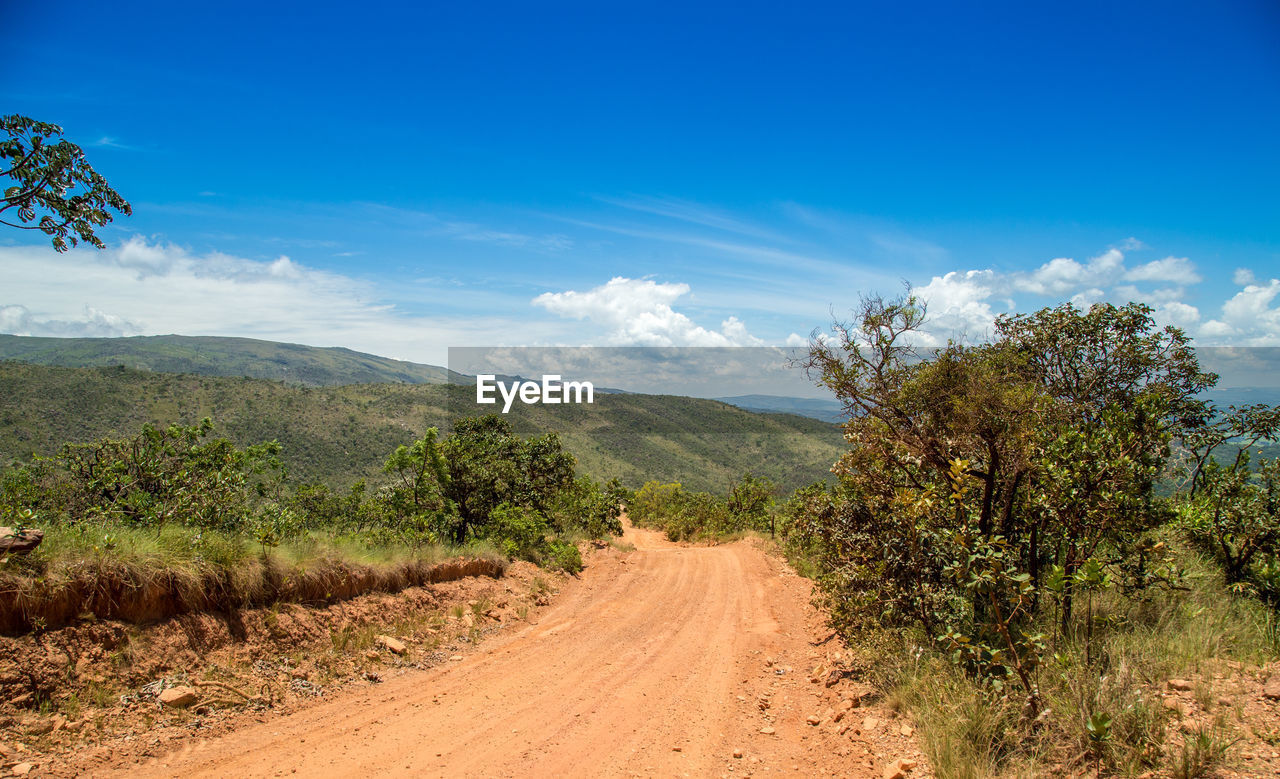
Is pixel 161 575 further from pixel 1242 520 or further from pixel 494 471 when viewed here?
pixel 1242 520

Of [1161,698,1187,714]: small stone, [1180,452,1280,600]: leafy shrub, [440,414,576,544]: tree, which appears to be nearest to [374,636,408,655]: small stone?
[440,414,576,544]: tree

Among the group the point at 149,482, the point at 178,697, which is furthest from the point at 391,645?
the point at 149,482

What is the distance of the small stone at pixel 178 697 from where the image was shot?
18.6ft

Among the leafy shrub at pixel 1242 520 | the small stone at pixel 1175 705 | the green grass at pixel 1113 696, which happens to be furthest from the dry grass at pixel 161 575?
the leafy shrub at pixel 1242 520

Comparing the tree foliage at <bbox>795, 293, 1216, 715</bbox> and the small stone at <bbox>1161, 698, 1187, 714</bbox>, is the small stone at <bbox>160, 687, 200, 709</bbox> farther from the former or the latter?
the small stone at <bbox>1161, 698, 1187, 714</bbox>

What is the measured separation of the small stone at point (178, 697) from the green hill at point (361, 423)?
40662 millimetres

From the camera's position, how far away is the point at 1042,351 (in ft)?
38.4

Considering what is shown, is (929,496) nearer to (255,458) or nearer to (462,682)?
(462,682)

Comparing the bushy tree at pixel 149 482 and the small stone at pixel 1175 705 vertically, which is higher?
the bushy tree at pixel 149 482

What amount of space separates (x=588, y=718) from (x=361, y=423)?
8025cm

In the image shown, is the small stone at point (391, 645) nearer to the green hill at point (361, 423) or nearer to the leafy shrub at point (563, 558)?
the leafy shrub at point (563, 558)

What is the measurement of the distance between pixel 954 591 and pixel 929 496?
208 cm

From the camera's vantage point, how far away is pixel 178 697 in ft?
18.8

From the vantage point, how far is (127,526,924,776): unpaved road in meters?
5.37
